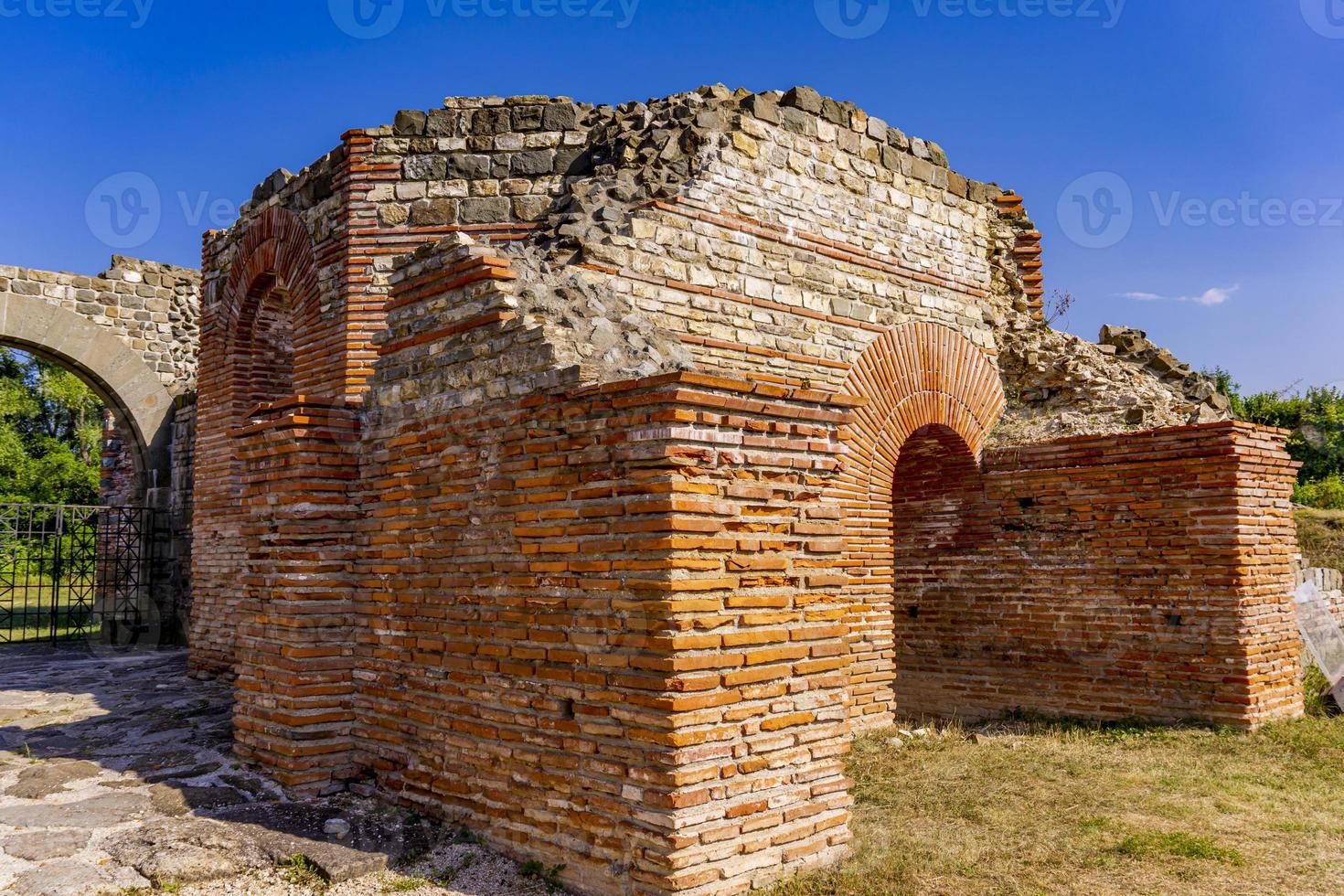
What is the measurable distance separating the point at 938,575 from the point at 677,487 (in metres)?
5.35

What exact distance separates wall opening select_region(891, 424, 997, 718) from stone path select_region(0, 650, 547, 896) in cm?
516

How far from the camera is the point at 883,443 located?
23.9ft

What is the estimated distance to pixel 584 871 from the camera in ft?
12.6

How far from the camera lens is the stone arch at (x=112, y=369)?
467 inches

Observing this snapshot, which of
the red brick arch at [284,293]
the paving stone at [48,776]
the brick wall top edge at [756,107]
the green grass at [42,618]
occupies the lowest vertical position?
the green grass at [42,618]

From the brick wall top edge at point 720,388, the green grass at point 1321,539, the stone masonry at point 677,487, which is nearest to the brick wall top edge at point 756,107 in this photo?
the stone masonry at point 677,487

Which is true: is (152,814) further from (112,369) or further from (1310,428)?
(1310,428)

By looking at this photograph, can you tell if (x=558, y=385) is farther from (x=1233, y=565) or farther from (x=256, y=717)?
(x=1233, y=565)

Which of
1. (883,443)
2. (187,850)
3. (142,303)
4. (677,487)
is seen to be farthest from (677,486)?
(142,303)

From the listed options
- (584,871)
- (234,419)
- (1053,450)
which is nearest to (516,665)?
(584,871)

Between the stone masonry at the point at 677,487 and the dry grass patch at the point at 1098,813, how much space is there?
402 mm

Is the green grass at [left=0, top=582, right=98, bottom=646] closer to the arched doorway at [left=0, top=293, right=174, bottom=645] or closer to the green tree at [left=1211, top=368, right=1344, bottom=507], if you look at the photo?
the arched doorway at [left=0, top=293, right=174, bottom=645]

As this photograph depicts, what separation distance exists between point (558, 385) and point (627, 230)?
2.31 m

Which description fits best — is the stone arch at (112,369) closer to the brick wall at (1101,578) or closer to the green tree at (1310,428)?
the brick wall at (1101,578)
